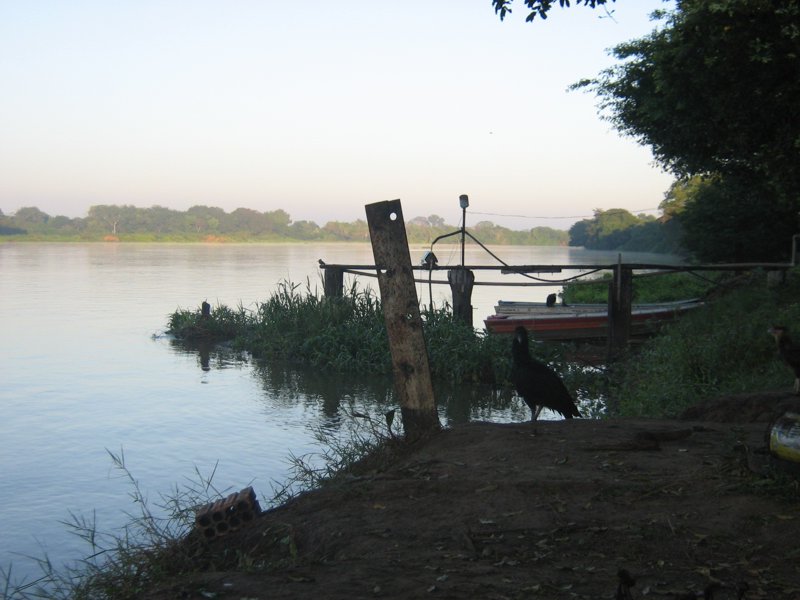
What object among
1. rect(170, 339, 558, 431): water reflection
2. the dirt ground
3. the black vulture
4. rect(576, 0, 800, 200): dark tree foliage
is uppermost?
rect(576, 0, 800, 200): dark tree foliage

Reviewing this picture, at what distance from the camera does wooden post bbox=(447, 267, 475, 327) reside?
53.9ft

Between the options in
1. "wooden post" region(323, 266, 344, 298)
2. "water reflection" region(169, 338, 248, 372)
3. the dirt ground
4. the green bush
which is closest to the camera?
the dirt ground

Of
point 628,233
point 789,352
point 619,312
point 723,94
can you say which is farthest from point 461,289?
point 628,233

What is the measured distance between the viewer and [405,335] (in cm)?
727

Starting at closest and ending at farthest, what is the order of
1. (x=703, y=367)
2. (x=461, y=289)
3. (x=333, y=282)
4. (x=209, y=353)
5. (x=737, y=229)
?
(x=703, y=367)
(x=461, y=289)
(x=333, y=282)
(x=209, y=353)
(x=737, y=229)

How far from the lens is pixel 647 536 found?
4789mm

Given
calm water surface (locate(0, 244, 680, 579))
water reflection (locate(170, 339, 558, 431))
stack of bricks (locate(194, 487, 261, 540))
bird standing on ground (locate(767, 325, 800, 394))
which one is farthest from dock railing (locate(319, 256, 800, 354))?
stack of bricks (locate(194, 487, 261, 540))

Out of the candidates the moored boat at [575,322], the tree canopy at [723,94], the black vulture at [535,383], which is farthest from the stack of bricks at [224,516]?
the moored boat at [575,322]

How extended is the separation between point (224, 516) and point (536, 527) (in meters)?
2.14

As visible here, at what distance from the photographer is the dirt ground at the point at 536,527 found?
4.29 metres

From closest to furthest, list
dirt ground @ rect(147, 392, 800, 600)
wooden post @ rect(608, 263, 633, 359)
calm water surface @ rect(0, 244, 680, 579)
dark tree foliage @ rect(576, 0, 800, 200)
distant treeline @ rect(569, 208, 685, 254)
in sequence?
dirt ground @ rect(147, 392, 800, 600) < calm water surface @ rect(0, 244, 680, 579) < dark tree foliage @ rect(576, 0, 800, 200) < wooden post @ rect(608, 263, 633, 359) < distant treeline @ rect(569, 208, 685, 254)

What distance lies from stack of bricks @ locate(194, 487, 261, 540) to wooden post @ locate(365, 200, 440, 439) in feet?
5.97

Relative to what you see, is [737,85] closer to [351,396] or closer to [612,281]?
[612,281]

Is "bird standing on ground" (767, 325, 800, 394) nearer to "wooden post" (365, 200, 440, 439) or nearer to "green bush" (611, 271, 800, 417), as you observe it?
"green bush" (611, 271, 800, 417)
